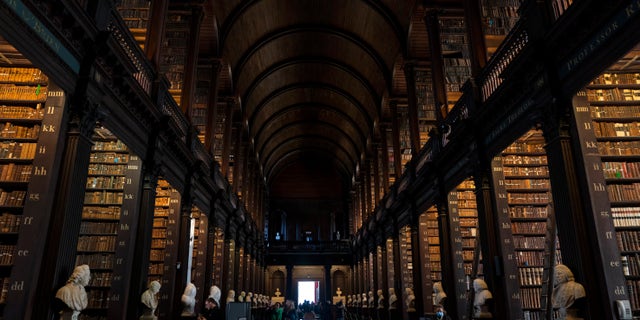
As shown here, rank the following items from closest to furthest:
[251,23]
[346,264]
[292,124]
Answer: [251,23] < [292,124] < [346,264]

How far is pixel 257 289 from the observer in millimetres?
20375

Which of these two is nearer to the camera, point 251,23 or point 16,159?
point 16,159

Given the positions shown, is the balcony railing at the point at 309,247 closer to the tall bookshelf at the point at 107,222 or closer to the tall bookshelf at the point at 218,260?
the tall bookshelf at the point at 218,260

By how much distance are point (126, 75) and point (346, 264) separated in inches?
817

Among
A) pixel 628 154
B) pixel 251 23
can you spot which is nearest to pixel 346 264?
pixel 251 23

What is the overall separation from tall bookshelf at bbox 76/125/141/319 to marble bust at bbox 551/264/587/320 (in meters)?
5.20

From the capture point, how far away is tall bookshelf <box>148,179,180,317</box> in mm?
7703

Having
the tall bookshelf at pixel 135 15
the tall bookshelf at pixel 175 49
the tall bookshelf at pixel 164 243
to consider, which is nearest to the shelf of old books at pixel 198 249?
the tall bookshelf at pixel 164 243

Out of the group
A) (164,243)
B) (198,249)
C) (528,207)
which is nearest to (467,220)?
(528,207)

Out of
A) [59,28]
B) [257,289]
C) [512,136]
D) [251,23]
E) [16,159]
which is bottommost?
[257,289]

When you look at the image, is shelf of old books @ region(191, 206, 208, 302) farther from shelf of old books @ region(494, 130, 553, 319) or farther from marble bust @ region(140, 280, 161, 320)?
shelf of old books @ region(494, 130, 553, 319)

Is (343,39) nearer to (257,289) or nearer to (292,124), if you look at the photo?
(292,124)

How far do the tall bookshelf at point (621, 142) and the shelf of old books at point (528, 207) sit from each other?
1066 mm

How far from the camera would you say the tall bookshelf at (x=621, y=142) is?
180 inches
